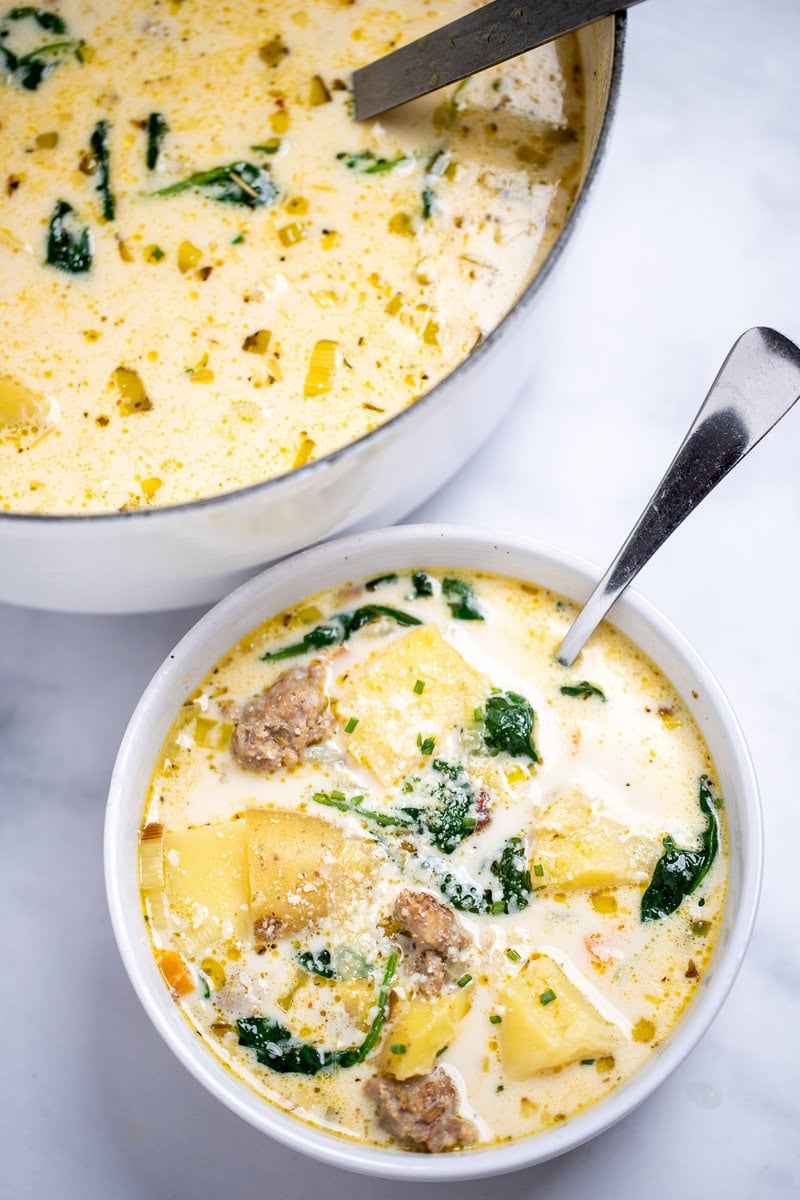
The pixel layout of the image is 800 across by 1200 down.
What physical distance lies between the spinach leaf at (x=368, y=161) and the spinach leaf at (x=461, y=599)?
0.73 metres

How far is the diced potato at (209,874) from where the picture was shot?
209cm

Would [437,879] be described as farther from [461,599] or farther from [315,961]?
[461,599]

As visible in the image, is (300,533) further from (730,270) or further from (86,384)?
(730,270)

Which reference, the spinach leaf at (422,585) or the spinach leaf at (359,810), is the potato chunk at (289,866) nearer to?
the spinach leaf at (359,810)

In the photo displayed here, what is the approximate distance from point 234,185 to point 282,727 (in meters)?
0.94

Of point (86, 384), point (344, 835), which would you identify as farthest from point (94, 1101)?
point (86, 384)

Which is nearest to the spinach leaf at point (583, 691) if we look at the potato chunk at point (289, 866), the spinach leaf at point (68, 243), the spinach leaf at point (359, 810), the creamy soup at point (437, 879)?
the creamy soup at point (437, 879)

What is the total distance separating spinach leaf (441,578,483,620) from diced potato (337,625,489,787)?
8cm

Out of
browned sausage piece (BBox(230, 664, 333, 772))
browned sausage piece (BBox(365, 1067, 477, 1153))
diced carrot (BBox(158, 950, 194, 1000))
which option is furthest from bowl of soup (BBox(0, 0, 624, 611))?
browned sausage piece (BBox(365, 1067, 477, 1153))

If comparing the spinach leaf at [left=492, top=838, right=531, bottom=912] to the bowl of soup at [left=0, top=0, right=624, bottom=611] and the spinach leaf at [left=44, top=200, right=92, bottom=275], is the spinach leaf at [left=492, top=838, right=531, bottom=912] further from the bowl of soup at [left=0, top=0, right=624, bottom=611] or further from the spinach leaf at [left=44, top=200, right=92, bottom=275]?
the spinach leaf at [left=44, top=200, right=92, bottom=275]

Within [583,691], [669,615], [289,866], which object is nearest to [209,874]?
[289,866]

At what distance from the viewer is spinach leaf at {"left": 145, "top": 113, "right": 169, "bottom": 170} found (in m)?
2.17

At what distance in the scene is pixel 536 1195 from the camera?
2209mm

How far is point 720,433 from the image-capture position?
205 cm
